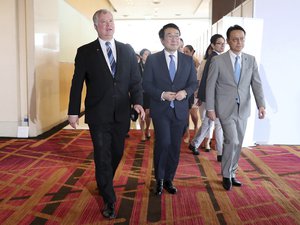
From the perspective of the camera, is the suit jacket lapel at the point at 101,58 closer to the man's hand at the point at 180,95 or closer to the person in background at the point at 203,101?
the man's hand at the point at 180,95

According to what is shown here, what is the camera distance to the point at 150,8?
15.0m

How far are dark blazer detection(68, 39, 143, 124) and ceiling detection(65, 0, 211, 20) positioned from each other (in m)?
7.18

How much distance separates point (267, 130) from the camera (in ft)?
18.3

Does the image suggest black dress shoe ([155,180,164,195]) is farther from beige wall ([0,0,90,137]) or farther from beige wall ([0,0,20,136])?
beige wall ([0,0,20,136])

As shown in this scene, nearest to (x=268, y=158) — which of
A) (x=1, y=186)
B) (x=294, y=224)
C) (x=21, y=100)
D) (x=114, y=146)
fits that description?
(x=294, y=224)

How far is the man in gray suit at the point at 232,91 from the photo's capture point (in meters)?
3.41

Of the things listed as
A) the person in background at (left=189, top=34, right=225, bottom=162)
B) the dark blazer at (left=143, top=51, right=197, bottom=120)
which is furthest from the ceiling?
the dark blazer at (left=143, top=51, right=197, bottom=120)

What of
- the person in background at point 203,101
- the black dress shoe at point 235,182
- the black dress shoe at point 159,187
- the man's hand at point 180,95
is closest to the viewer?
the man's hand at point 180,95

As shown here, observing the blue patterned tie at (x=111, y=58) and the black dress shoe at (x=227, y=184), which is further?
the black dress shoe at (x=227, y=184)

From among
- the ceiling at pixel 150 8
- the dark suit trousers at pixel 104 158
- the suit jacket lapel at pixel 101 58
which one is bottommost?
the dark suit trousers at pixel 104 158

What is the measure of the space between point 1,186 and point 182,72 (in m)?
2.18

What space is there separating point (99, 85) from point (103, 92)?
0.22 feet

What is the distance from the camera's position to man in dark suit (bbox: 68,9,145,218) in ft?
9.05

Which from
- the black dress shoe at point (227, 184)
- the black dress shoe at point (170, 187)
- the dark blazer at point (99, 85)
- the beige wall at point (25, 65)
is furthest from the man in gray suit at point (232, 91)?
the beige wall at point (25, 65)
